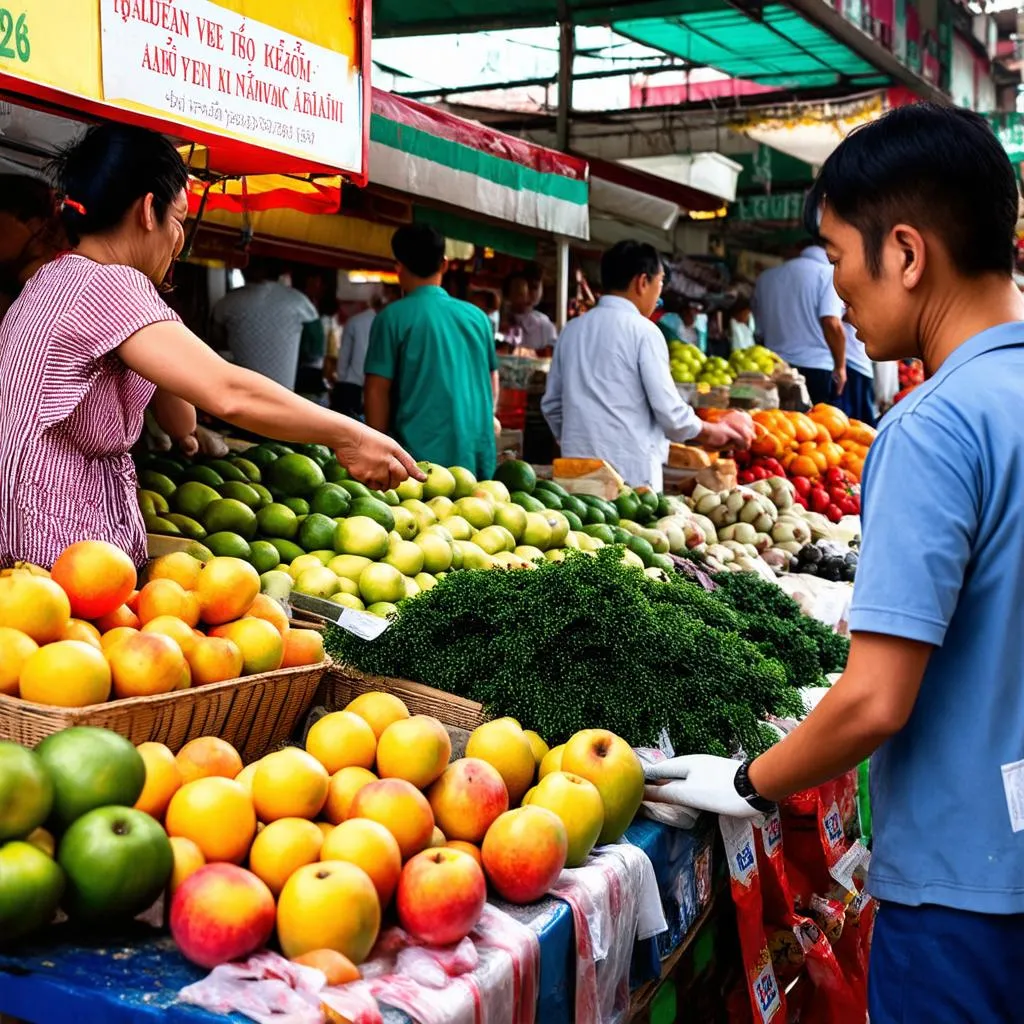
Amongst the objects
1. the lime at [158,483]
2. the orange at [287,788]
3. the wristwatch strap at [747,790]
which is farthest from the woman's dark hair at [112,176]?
the wristwatch strap at [747,790]

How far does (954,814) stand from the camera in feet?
5.23

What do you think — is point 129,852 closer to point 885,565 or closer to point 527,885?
point 527,885

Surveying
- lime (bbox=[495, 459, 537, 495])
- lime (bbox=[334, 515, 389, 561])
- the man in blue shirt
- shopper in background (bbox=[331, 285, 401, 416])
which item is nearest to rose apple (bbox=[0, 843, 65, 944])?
the man in blue shirt

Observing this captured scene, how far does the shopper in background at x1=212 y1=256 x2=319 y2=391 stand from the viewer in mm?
8602

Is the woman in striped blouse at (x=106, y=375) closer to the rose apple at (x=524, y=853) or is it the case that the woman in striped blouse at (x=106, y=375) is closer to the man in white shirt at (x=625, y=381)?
the rose apple at (x=524, y=853)

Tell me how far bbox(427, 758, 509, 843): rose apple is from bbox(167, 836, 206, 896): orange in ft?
1.35

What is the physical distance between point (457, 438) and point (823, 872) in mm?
3019

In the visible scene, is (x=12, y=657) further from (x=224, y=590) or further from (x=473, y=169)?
(x=473, y=169)

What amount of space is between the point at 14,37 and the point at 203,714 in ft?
4.83

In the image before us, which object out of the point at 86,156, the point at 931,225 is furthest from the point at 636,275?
the point at 931,225

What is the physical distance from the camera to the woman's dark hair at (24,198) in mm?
3936

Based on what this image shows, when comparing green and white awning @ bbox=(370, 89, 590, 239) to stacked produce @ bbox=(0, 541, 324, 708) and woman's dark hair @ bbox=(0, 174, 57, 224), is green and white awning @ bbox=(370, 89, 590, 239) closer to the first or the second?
woman's dark hair @ bbox=(0, 174, 57, 224)

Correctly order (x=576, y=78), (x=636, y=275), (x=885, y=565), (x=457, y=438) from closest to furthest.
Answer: (x=885, y=565), (x=457, y=438), (x=636, y=275), (x=576, y=78)

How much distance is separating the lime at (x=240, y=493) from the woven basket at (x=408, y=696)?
1.25 m
